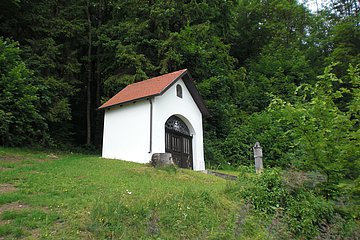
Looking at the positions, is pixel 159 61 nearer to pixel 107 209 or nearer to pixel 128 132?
pixel 128 132

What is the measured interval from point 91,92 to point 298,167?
22443 mm

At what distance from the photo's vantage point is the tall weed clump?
22.6 ft

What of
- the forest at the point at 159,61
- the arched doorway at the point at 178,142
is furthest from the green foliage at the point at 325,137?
the arched doorway at the point at 178,142

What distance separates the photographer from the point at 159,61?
74.3 ft

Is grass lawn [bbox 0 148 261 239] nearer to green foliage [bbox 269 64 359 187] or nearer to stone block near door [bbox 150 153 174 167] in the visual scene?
green foliage [bbox 269 64 359 187]

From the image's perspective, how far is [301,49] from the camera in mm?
30875

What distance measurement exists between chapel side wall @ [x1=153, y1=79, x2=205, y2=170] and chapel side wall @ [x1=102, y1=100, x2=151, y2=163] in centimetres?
45

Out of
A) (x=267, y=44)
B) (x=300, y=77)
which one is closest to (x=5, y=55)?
(x=300, y=77)

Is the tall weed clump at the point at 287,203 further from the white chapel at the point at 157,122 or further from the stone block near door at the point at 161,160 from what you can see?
the white chapel at the point at 157,122

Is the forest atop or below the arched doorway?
atop

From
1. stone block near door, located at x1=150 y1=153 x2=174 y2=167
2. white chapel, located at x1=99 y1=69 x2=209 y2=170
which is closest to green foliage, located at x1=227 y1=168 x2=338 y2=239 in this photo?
stone block near door, located at x1=150 y1=153 x2=174 y2=167

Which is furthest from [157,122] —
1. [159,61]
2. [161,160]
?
[159,61]

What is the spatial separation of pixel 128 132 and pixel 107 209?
9473 millimetres

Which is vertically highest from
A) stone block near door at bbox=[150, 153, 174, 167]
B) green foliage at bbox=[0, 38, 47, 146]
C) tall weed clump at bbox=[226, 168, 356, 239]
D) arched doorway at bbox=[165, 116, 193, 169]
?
green foliage at bbox=[0, 38, 47, 146]
